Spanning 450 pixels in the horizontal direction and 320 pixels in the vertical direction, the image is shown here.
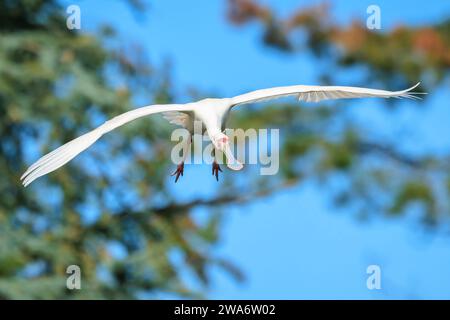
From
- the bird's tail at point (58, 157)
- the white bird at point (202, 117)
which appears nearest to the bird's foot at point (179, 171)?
the white bird at point (202, 117)

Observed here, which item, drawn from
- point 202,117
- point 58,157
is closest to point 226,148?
point 202,117

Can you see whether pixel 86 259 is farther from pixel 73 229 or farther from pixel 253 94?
pixel 253 94

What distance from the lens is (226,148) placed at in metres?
1.03

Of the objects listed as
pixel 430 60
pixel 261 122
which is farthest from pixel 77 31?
pixel 430 60

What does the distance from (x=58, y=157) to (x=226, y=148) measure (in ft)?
0.70

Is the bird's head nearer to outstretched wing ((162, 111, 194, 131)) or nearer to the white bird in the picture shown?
the white bird

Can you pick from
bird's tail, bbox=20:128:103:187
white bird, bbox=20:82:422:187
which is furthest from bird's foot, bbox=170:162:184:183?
bird's tail, bbox=20:128:103:187

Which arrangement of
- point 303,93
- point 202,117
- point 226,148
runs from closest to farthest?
point 226,148 → point 202,117 → point 303,93

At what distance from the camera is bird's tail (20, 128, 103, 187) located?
1.08 metres

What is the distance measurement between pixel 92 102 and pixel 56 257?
0.55 meters

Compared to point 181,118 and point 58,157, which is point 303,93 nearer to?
point 181,118

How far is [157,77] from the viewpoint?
12.3ft

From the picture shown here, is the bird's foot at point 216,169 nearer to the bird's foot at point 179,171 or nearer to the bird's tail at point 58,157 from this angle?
the bird's foot at point 179,171

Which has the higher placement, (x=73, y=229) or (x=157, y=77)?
(x=157, y=77)
